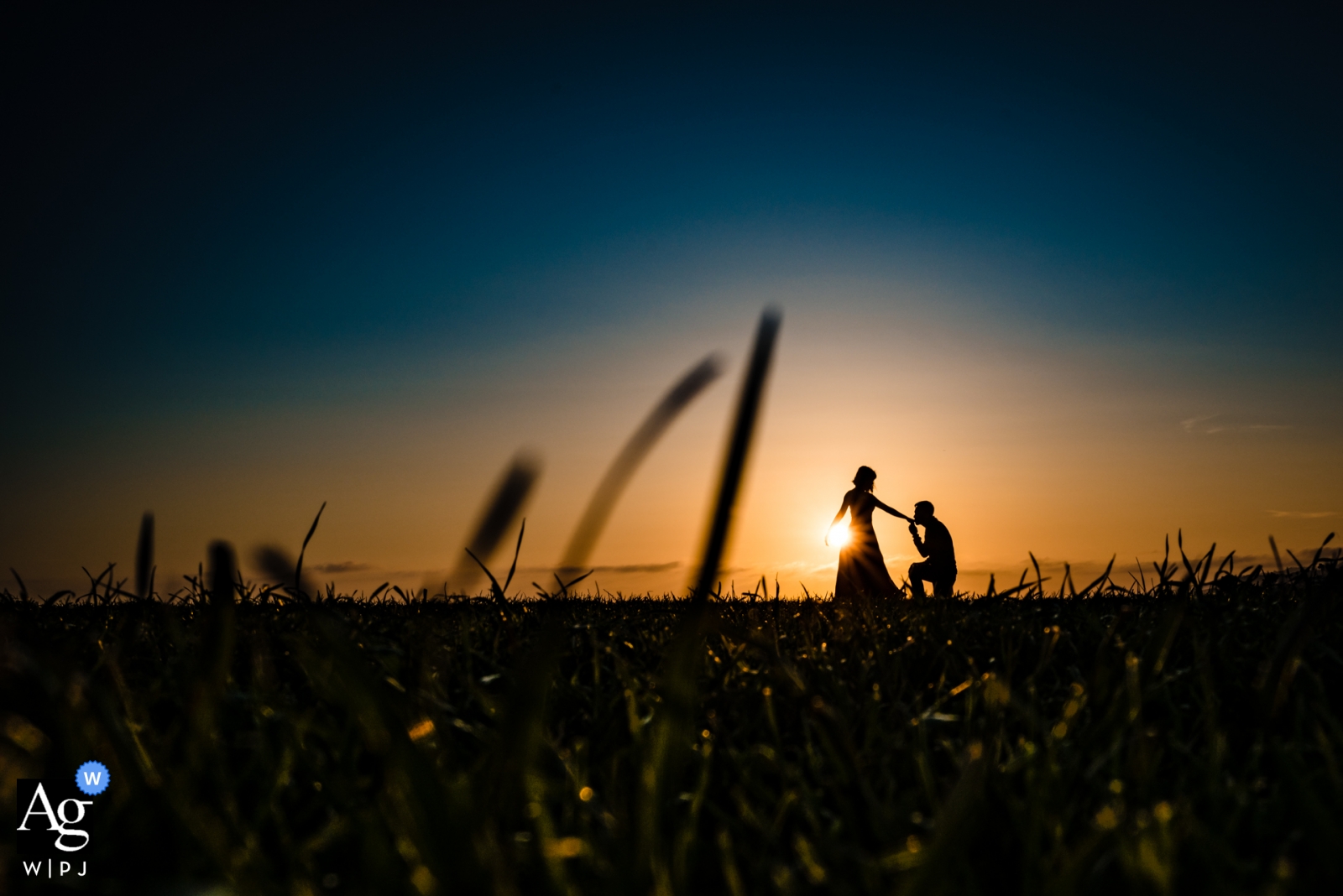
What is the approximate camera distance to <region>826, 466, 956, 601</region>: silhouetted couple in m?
14.6

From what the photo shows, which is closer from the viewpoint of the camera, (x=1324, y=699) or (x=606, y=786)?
(x=606, y=786)

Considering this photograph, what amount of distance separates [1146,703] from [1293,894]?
1108mm

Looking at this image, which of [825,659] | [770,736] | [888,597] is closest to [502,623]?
[825,659]

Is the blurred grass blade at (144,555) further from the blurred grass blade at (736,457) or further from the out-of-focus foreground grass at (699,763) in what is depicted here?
the blurred grass blade at (736,457)

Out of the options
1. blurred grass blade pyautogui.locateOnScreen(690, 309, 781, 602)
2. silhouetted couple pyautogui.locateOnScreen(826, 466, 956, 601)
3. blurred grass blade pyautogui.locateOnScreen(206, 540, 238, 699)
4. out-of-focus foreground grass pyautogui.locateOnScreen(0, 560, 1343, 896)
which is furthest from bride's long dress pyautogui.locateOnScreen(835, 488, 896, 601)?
blurred grass blade pyautogui.locateOnScreen(690, 309, 781, 602)

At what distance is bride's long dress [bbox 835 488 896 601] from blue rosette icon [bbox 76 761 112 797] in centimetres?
1344

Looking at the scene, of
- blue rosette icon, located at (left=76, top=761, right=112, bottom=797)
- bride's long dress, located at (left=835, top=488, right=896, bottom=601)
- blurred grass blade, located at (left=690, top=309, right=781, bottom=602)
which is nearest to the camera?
blurred grass blade, located at (left=690, top=309, right=781, bottom=602)

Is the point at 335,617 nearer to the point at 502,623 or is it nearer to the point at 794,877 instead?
the point at 502,623

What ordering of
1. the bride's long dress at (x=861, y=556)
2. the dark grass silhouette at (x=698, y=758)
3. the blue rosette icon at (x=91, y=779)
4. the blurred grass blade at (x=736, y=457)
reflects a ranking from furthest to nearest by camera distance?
1. the bride's long dress at (x=861, y=556)
2. the blue rosette icon at (x=91, y=779)
3. the dark grass silhouette at (x=698, y=758)
4. the blurred grass blade at (x=736, y=457)

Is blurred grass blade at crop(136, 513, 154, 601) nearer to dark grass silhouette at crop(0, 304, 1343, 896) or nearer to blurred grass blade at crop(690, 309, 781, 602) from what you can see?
dark grass silhouette at crop(0, 304, 1343, 896)

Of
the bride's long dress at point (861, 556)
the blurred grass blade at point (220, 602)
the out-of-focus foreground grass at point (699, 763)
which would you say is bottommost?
the out-of-focus foreground grass at point (699, 763)

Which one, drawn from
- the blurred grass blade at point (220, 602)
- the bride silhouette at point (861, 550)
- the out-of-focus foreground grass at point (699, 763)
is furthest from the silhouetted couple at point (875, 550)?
the blurred grass blade at point (220, 602)

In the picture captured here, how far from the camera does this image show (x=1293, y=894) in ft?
3.72

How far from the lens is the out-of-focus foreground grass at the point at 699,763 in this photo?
1141mm
